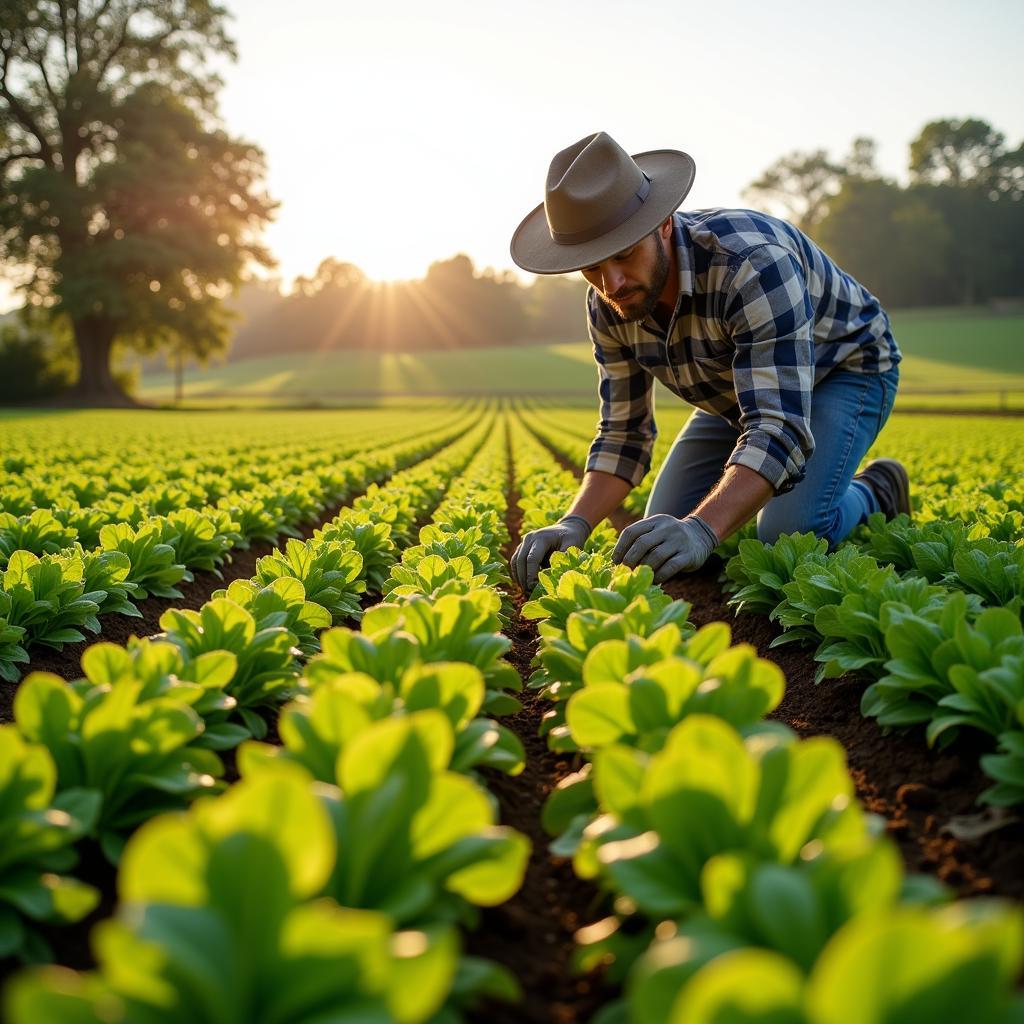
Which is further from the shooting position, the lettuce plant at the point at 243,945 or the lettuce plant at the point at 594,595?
the lettuce plant at the point at 594,595

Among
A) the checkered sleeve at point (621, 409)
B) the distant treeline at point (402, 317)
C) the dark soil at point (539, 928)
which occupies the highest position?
the distant treeline at point (402, 317)

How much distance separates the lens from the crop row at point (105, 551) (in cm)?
347

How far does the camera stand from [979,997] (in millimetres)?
900

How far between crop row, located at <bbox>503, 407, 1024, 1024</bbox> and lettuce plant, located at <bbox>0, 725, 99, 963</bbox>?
944 mm

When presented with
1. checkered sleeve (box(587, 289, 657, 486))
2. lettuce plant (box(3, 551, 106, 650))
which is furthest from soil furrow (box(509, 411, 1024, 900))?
lettuce plant (box(3, 551, 106, 650))

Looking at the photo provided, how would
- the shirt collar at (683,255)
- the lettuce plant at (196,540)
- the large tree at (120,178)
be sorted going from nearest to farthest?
the shirt collar at (683,255) → the lettuce plant at (196,540) → the large tree at (120,178)

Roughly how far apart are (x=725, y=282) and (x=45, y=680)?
3.32m

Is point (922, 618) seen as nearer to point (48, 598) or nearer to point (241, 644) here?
point (241, 644)

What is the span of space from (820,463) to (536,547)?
6.54 ft

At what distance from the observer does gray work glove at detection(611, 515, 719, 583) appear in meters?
3.24

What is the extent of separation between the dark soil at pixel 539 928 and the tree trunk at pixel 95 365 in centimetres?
4466

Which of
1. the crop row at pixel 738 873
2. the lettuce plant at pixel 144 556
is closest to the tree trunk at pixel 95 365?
the lettuce plant at pixel 144 556

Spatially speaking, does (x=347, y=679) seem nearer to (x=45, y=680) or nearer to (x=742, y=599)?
(x=45, y=680)

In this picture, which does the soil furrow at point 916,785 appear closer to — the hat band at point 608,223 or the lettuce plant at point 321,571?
the lettuce plant at point 321,571
